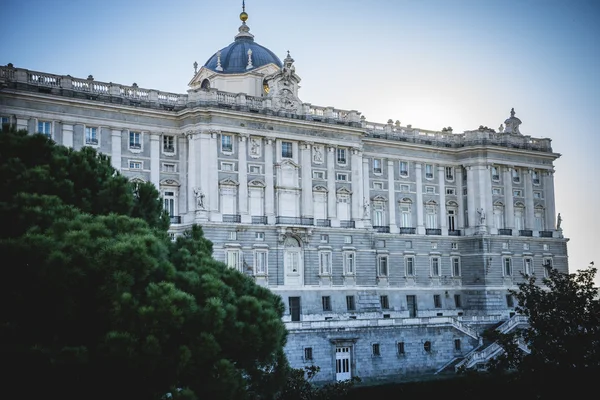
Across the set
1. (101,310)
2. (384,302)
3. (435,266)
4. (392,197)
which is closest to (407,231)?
(392,197)

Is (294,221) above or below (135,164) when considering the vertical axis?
below

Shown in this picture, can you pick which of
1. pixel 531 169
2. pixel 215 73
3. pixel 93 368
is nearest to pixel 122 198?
pixel 93 368

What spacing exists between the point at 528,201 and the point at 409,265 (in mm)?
13335

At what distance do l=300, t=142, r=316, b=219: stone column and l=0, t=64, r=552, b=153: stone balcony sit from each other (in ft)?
7.61

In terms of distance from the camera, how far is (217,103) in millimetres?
55750

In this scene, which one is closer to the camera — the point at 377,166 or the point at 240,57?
the point at 240,57

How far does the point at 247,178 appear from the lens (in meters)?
56.7

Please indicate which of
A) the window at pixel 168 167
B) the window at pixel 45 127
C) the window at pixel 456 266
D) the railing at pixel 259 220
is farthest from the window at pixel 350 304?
the window at pixel 45 127

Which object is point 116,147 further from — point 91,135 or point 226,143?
point 226,143

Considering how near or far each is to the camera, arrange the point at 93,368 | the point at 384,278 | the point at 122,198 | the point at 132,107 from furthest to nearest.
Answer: the point at 384,278 < the point at 132,107 < the point at 122,198 < the point at 93,368

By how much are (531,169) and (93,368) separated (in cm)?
5589

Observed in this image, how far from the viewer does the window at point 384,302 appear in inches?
2482

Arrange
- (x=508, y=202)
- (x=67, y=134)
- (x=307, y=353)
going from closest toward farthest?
(x=307, y=353) → (x=67, y=134) → (x=508, y=202)

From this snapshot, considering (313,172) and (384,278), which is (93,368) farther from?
(384,278)
